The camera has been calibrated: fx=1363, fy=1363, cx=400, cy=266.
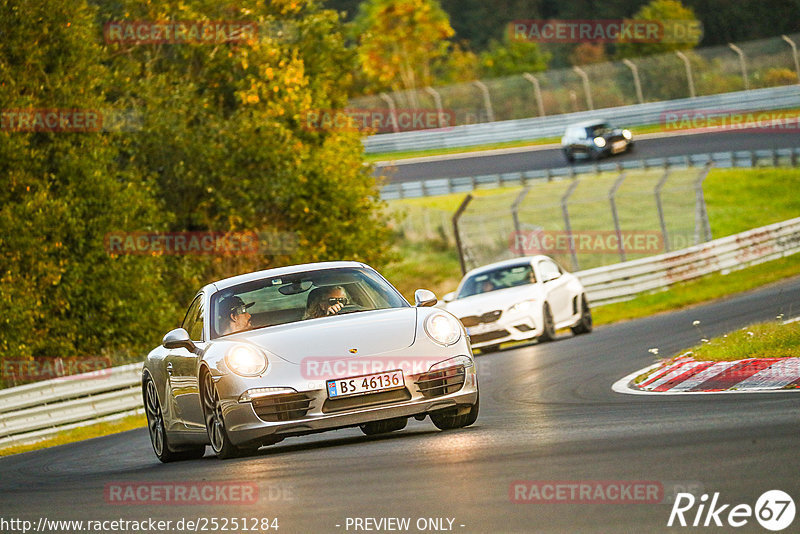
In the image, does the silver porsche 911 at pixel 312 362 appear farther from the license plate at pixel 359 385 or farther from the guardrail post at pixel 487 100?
the guardrail post at pixel 487 100

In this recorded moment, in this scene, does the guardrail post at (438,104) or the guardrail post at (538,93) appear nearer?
the guardrail post at (538,93)

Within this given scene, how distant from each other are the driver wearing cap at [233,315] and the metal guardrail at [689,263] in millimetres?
17535

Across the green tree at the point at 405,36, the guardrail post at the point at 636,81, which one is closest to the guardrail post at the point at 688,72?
the guardrail post at the point at 636,81

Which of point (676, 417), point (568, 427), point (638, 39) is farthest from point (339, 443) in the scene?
point (638, 39)

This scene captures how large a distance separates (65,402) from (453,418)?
9.92 meters

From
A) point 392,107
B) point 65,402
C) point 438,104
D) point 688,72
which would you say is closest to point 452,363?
point 65,402

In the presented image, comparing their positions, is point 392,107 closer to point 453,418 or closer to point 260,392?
point 453,418

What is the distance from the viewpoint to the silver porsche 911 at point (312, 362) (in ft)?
29.3

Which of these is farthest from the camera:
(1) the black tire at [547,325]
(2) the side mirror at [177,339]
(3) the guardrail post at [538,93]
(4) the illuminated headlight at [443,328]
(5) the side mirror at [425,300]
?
(3) the guardrail post at [538,93]

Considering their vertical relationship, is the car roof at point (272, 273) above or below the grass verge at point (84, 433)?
above

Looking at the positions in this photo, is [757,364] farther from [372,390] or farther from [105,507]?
[105,507]

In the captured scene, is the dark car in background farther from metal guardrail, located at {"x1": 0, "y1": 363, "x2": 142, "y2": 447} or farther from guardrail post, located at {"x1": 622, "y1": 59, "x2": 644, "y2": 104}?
metal guardrail, located at {"x1": 0, "y1": 363, "x2": 142, "y2": 447}

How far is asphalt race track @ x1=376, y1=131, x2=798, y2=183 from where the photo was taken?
149ft

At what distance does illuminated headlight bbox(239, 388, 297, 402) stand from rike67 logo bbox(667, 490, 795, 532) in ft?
12.4
